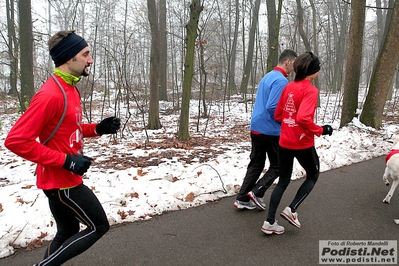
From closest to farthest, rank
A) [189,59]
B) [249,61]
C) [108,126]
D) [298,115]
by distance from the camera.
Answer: [108,126], [298,115], [189,59], [249,61]

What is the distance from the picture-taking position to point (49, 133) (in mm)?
1948

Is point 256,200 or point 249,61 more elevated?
point 249,61

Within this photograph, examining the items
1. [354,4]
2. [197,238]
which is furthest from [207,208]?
[354,4]

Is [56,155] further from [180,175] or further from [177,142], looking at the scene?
[177,142]

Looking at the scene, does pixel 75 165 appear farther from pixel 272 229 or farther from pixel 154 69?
pixel 154 69

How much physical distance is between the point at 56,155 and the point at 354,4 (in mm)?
9374

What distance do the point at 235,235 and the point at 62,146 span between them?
2164mm

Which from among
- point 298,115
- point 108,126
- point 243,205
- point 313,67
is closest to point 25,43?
point 108,126

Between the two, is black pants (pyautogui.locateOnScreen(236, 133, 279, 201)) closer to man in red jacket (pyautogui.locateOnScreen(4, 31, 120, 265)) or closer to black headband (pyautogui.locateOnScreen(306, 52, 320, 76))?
black headband (pyautogui.locateOnScreen(306, 52, 320, 76))

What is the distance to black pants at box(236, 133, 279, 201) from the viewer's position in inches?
141

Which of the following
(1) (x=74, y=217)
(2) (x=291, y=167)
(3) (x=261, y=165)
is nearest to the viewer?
(1) (x=74, y=217)

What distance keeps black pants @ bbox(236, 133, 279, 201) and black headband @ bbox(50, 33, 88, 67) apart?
2346mm

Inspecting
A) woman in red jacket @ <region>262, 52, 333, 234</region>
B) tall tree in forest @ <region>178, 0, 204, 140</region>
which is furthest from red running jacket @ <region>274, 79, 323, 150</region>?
tall tree in forest @ <region>178, 0, 204, 140</region>

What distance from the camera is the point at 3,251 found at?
9.54ft
